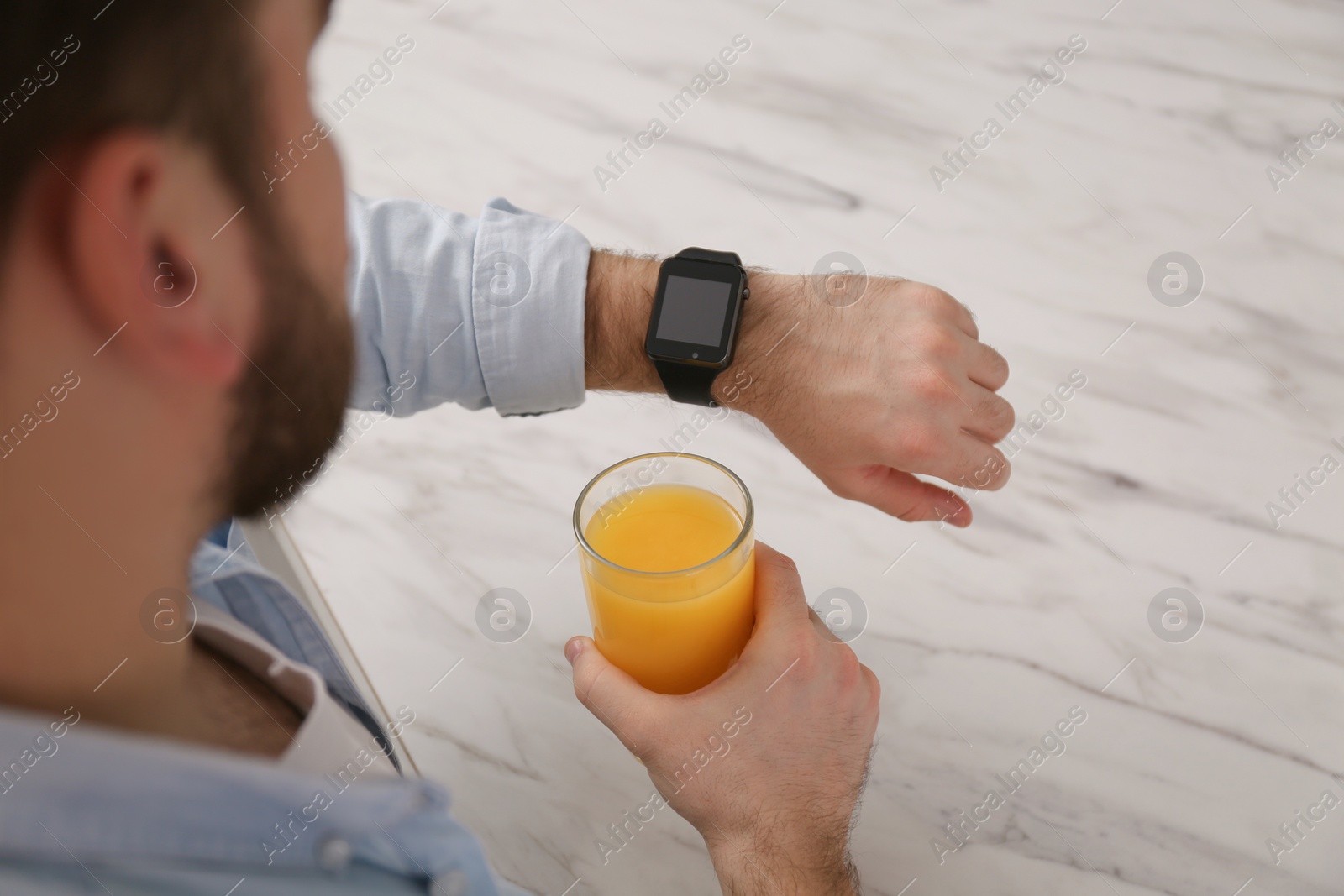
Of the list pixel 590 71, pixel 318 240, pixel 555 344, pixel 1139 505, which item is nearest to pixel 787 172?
pixel 590 71

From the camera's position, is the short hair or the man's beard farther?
the man's beard

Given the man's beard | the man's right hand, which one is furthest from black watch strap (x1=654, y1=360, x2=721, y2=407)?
the man's beard

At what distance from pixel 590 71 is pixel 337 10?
554 mm

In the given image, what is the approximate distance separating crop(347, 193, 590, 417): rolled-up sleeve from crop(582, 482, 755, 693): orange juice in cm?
28

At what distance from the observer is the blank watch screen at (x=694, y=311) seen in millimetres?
1068

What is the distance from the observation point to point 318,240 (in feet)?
2.10

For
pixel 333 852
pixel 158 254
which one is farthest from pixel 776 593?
pixel 158 254

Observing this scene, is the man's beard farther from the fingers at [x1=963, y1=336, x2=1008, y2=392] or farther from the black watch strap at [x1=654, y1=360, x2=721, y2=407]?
the fingers at [x1=963, y1=336, x2=1008, y2=392]

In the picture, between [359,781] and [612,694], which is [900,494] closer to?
[612,694]

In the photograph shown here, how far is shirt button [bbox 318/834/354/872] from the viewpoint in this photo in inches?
25.3

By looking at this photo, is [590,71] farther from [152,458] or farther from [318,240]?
[152,458]

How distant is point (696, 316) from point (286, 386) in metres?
0.53

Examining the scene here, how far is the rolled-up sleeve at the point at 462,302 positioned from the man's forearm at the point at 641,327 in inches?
1.2

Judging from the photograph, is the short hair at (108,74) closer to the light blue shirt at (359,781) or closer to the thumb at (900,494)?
the light blue shirt at (359,781)
